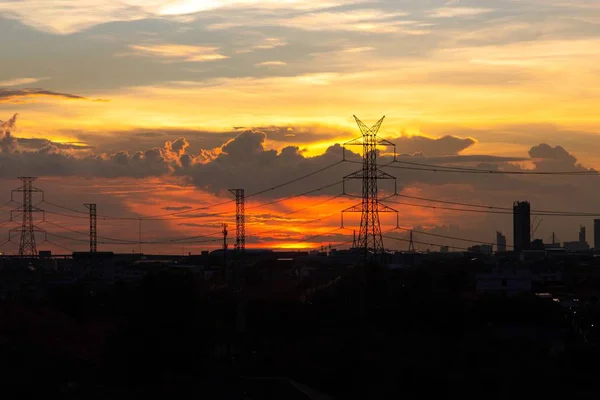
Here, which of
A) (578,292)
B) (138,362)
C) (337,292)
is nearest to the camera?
(138,362)

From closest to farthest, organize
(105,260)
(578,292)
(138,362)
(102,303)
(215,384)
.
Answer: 1. (215,384)
2. (138,362)
3. (102,303)
4. (578,292)
5. (105,260)

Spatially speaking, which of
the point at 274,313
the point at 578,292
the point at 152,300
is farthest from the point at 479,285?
the point at 152,300

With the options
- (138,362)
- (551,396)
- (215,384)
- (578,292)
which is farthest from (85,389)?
(578,292)

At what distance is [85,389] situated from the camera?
33.5 meters

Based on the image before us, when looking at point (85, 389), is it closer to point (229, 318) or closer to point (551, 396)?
point (551, 396)

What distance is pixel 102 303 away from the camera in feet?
228

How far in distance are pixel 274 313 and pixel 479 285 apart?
35.5 meters

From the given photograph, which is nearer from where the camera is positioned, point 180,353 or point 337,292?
point 180,353

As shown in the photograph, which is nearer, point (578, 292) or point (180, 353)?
point (180, 353)

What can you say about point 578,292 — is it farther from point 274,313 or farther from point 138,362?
point 138,362

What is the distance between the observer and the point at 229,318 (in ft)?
177

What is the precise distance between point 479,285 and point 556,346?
126ft

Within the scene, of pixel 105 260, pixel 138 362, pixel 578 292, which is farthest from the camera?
pixel 105 260

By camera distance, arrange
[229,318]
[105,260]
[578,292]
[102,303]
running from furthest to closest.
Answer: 1. [105,260]
2. [578,292]
3. [102,303]
4. [229,318]
